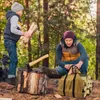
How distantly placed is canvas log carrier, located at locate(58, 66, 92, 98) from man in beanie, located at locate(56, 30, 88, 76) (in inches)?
12.9

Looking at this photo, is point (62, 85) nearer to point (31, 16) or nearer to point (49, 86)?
point (49, 86)

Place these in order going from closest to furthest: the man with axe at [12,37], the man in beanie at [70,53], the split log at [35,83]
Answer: the split log at [35,83]
the man in beanie at [70,53]
the man with axe at [12,37]

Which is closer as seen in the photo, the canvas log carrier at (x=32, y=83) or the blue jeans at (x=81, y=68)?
the canvas log carrier at (x=32, y=83)

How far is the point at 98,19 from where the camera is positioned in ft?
49.6

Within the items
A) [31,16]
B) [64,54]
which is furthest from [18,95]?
[31,16]

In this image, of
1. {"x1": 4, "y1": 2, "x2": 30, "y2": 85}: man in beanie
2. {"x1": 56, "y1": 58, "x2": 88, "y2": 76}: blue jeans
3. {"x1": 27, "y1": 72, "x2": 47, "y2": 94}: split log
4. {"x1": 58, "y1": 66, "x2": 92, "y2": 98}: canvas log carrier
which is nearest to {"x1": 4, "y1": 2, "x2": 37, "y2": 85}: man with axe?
{"x1": 4, "y1": 2, "x2": 30, "y2": 85}: man in beanie

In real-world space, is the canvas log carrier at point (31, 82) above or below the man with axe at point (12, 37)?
below

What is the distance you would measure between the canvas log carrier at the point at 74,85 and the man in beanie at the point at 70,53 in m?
0.33

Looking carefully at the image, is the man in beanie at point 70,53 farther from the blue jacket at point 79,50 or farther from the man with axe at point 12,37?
the man with axe at point 12,37

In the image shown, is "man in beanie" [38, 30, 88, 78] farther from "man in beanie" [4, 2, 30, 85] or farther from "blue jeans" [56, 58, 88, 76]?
"man in beanie" [4, 2, 30, 85]

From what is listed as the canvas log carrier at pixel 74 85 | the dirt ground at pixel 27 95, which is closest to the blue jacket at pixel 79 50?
the canvas log carrier at pixel 74 85

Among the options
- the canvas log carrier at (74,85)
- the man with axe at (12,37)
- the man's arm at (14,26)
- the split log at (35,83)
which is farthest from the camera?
the man with axe at (12,37)

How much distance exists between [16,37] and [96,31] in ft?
27.5

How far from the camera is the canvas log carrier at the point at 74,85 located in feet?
20.5
